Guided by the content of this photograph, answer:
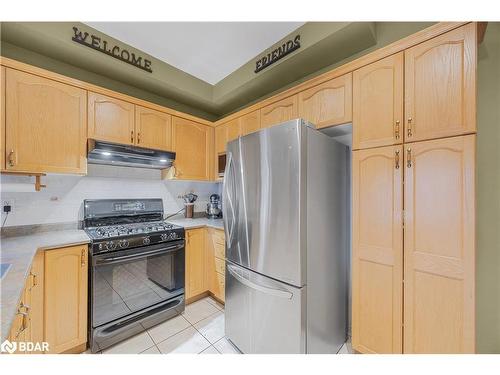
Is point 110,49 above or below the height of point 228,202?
above

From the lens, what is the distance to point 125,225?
7.25 feet

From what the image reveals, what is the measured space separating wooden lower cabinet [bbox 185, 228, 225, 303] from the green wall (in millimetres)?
1939

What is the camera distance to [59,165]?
1.74 m

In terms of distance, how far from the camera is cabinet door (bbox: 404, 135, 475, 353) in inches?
42.8

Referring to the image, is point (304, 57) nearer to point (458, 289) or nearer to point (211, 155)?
point (211, 155)

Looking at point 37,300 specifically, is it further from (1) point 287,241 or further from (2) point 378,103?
(2) point 378,103

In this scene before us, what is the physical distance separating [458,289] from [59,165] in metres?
2.85

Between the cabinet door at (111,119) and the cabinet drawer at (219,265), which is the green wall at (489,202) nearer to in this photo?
the cabinet drawer at (219,265)

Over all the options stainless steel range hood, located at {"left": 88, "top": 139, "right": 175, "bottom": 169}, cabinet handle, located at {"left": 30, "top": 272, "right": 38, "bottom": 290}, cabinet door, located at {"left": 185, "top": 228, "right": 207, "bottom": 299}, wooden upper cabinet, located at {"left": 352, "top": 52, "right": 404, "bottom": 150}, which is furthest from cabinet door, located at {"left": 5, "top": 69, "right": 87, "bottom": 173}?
wooden upper cabinet, located at {"left": 352, "top": 52, "right": 404, "bottom": 150}

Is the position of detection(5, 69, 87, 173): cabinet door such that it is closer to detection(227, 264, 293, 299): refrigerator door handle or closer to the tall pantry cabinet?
detection(227, 264, 293, 299): refrigerator door handle

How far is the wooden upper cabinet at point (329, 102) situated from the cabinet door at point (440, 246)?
52 centimetres

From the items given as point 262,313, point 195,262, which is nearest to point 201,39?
point 195,262

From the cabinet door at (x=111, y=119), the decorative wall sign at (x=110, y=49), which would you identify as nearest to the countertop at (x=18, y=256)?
the cabinet door at (x=111, y=119)

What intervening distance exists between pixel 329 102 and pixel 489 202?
1.18 m
